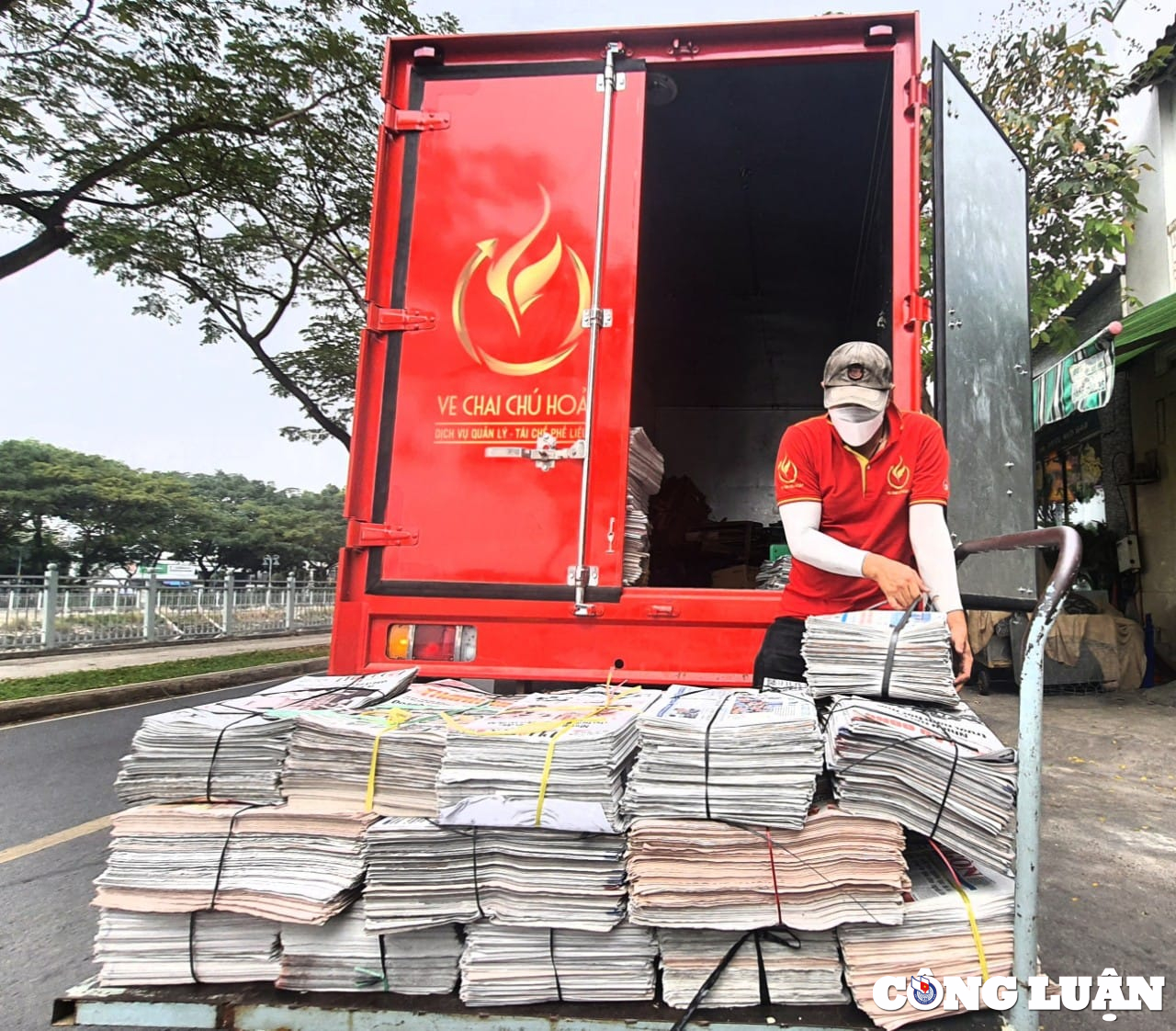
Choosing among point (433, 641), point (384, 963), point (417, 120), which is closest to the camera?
point (384, 963)

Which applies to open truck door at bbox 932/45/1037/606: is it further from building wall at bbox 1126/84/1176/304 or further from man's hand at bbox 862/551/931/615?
building wall at bbox 1126/84/1176/304

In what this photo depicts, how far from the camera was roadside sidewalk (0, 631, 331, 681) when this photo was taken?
1076 cm

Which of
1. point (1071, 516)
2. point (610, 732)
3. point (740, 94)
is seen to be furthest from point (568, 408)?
point (1071, 516)

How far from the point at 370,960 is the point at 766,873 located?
0.84 metres

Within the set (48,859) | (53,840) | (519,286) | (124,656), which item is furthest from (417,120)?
(124,656)

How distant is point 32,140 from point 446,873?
10967 mm

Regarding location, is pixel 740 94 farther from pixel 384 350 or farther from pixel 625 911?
pixel 625 911

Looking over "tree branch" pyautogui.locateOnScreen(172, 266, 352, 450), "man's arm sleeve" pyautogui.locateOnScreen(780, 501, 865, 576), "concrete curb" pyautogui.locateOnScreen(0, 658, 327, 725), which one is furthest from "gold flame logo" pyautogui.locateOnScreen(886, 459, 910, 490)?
"tree branch" pyautogui.locateOnScreen(172, 266, 352, 450)

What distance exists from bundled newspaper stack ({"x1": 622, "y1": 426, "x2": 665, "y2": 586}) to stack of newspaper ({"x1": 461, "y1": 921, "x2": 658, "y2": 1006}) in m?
1.56

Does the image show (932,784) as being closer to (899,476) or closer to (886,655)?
(886,655)

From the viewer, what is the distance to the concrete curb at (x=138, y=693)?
7.79 metres

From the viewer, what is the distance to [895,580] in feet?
6.83

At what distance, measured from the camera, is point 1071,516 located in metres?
11.9

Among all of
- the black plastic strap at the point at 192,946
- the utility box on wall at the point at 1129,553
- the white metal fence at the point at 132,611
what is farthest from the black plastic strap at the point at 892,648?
the utility box on wall at the point at 1129,553
